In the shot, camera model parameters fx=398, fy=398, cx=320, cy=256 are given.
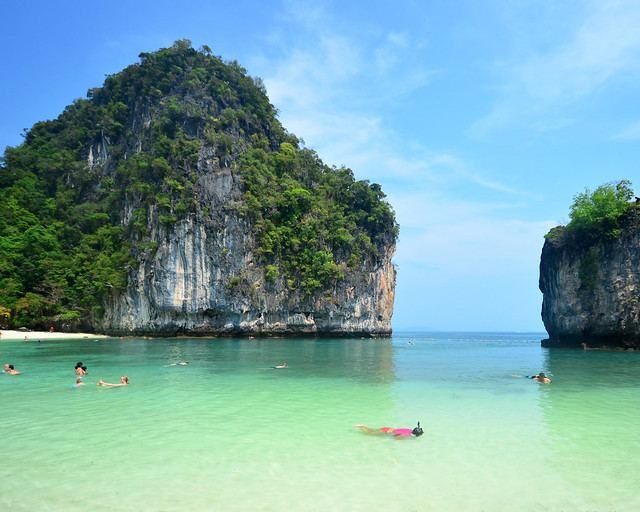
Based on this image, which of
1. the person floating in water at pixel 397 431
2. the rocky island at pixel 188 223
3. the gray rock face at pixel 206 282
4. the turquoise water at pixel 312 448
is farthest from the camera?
the rocky island at pixel 188 223

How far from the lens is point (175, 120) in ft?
147

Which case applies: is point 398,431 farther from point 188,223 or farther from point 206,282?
point 188,223

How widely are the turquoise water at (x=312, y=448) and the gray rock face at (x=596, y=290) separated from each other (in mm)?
21913

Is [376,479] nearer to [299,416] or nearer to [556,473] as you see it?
[556,473]

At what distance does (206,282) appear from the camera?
1515 inches

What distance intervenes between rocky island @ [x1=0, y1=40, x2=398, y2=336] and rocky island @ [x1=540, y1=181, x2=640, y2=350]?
21.0 metres

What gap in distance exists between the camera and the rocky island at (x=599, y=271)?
3072cm

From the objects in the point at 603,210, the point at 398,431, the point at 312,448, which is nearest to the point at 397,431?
the point at 398,431

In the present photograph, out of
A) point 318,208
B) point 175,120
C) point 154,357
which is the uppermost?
point 175,120

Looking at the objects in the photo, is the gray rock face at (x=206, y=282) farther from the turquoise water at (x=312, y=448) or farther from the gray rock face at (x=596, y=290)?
the gray rock face at (x=596, y=290)

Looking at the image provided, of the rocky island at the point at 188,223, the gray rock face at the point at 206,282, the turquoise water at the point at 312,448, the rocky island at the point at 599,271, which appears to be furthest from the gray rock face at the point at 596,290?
the gray rock face at the point at 206,282

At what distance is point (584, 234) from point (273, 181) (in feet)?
98.5

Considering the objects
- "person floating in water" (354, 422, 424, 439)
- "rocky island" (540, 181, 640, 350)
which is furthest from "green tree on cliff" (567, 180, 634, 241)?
"person floating in water" (354, 422, 424, 439)


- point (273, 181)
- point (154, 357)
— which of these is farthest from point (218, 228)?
point (154, 357)
